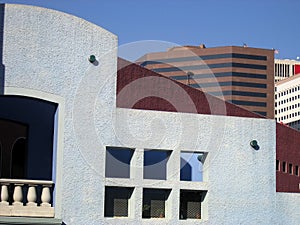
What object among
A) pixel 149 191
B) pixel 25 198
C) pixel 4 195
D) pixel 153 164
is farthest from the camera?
pixel 153 164

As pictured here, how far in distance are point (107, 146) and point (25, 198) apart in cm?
214

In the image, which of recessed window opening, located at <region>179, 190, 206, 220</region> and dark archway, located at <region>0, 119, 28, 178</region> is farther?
dark archway, located at <region>0, 119, 28, 178</region>

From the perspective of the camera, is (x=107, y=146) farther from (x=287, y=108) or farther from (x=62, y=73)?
(x=287, y=108)

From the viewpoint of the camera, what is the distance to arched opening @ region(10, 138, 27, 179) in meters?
16.1

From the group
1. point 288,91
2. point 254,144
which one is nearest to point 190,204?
point 254,144

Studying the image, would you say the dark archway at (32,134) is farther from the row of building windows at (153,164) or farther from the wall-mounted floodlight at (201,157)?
the wall-mounted floodlight at (201,157)

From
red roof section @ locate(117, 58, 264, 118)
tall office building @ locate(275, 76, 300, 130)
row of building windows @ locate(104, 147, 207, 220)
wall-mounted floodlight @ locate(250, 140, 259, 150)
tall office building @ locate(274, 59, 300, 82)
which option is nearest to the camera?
row of building windows @ locate(104, 147, 207, 220)

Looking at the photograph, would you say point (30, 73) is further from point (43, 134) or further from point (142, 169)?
point (142, 169)

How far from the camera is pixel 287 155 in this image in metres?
18.5

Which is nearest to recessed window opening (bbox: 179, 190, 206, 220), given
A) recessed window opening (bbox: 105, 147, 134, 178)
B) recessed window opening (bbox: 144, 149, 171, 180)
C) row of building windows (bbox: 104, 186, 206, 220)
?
row of building windows (bbox: 104, 186, 206, 220)

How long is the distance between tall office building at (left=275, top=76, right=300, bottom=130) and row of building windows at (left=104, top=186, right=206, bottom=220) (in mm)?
138301

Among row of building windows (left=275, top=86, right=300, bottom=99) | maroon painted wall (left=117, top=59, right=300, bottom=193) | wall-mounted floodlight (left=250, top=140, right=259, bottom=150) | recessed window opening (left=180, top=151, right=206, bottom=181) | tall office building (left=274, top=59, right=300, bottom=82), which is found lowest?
recessed window opening (left=180, top=151, right=206, bottom=181)

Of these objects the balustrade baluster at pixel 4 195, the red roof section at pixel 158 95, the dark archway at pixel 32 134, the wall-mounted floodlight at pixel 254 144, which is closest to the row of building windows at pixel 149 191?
the red roof section at pixel 158 95

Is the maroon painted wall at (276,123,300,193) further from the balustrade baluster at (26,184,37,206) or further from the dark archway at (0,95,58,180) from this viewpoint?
the balustrade baluster at (26,184,37,206)
